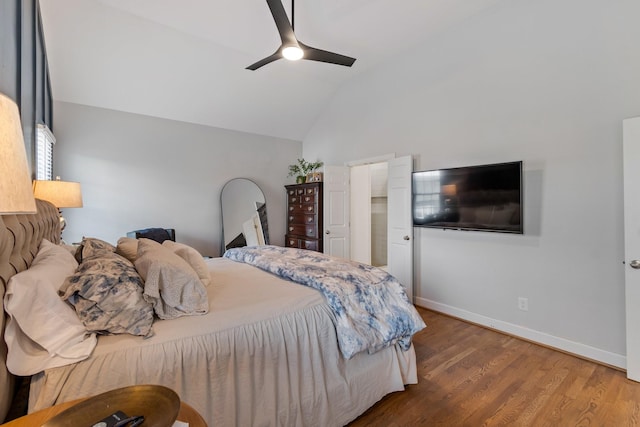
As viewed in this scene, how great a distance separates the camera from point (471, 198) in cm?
313

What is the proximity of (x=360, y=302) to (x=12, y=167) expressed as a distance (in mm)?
1636

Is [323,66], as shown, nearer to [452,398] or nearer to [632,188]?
[632,188]

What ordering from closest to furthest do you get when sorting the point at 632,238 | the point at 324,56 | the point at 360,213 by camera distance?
1. the point at 632,238
2. the point at 324,56
3. the point at 360,213

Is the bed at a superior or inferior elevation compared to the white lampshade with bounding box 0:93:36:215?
inferior

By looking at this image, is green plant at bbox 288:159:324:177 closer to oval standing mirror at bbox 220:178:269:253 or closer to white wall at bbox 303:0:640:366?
oval standing mirror at bbox 220:178:269:253

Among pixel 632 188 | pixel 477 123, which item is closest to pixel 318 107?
pixel 477 123

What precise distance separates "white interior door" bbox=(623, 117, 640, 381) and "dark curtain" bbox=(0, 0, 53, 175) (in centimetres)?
421

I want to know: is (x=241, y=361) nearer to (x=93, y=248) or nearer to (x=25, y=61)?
(x=93, y=248)

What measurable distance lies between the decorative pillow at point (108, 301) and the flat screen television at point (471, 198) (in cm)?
302

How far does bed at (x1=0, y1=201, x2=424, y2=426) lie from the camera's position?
1100 mm

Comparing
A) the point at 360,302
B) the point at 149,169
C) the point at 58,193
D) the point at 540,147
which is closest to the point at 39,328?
the point at 360,302

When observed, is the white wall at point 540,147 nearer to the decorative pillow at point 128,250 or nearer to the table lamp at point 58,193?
the decorative pillow at point 128,250

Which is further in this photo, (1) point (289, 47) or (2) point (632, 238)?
(1) point (289, 47)

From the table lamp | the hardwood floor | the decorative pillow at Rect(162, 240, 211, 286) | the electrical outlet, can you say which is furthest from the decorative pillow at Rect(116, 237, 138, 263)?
the electrical outlet
